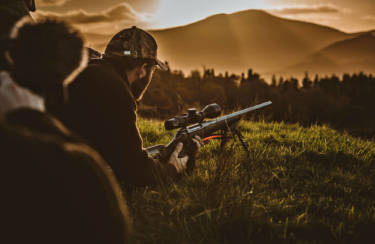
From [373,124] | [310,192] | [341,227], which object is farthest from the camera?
[373,124]

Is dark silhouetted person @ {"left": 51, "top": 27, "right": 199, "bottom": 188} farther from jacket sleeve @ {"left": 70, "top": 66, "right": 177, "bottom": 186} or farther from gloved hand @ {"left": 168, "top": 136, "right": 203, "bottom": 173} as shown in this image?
gloved hand @ {"left": 168, "top": 136, "right": 203, "bottom": 173}

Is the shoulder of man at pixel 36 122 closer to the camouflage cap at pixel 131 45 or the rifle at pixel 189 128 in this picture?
the camouflage cap at pixel 131 45

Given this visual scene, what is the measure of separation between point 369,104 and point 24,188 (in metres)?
130

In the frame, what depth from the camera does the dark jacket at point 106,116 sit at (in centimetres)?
239

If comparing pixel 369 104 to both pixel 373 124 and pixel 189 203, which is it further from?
pixel 189 203

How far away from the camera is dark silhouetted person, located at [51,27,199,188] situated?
2.40 metres

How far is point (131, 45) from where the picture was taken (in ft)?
9.61

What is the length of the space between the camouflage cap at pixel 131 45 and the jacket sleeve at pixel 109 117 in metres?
0.48

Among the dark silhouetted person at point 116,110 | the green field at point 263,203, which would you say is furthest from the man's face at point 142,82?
the green field at point 263,203

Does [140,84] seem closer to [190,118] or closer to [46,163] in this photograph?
[190,118]

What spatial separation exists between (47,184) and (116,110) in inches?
53.5

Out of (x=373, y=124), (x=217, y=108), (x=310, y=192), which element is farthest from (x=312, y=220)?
(x=373, y=124)

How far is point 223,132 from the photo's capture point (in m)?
4.55

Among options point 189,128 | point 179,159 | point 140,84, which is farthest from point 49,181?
point 189,128
